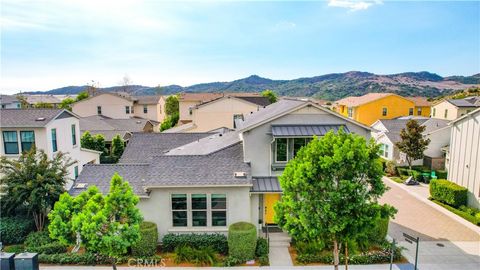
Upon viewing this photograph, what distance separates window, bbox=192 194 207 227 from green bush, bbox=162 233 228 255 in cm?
70

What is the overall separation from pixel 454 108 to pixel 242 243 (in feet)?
135

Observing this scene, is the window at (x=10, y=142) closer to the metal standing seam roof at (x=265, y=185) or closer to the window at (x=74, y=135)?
the window at (x=74, y=135)

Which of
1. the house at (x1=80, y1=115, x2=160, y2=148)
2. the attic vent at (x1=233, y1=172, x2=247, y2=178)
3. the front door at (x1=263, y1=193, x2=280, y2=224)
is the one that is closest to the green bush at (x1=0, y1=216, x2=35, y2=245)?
the attic vent at (x1=233, y1=172, x2=247, y2=178)

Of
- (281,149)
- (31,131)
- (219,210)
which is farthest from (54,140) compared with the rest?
(281,149)

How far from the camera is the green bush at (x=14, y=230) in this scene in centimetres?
1497

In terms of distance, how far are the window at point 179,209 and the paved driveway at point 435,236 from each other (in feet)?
35.0

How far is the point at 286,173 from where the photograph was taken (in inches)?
408

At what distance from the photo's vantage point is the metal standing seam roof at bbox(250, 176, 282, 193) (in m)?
15.0

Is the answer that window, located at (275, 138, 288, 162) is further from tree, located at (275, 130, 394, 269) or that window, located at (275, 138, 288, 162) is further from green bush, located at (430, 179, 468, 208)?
green bush, located at (430, 179, 468, 208)

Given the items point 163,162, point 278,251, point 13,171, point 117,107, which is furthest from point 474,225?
point 117,107

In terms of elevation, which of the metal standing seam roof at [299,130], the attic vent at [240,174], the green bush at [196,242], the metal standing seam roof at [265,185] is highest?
the metal standing seam roof at [299,130]

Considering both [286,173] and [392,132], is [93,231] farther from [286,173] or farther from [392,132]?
[392,132]

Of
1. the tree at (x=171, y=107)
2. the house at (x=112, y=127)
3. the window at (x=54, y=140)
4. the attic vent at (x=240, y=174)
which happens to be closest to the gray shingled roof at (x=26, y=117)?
the window at (x=54, y=140)

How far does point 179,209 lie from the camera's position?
1470 cm
